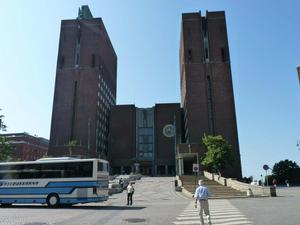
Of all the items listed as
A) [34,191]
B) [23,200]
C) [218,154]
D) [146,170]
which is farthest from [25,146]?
[34,191]

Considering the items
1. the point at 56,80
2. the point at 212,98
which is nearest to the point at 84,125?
the point at 56,80

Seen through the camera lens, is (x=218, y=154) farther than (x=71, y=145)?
No

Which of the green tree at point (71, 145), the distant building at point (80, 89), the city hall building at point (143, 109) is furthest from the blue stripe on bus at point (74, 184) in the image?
the distant building at point (80, 89)

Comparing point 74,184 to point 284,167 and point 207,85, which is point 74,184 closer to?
point 207,85

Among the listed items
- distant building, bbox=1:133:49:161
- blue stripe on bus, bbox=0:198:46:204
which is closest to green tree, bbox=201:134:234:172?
blue stripe on bus, bbox=0:198:46:204

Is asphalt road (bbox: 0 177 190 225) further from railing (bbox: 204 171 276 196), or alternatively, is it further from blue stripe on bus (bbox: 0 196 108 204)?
railing (bbox: 204 171 276 196)

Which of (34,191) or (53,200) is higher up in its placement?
(34,191)

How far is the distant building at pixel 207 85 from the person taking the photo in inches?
2889

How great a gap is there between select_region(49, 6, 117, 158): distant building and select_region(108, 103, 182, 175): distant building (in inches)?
205

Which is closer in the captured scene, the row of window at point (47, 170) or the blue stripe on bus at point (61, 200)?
the blue stripe on bus at point (61, 200)

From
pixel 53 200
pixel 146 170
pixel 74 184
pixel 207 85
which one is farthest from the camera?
pixel 146 170

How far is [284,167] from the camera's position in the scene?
76062 millimetres

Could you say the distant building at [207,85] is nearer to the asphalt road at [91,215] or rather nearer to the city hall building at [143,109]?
the city hall building at [143,109]

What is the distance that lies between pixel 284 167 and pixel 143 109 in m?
44.0
